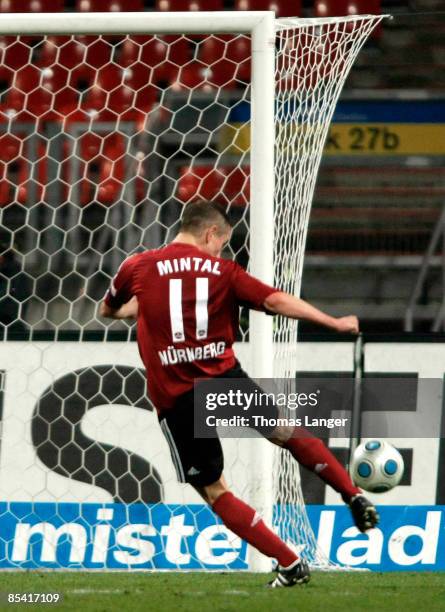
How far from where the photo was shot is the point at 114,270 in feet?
22.0

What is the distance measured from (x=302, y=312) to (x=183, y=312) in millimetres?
428

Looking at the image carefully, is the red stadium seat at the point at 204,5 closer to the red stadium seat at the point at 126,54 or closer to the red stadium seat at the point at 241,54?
the red stadium seat at the point at 241,54

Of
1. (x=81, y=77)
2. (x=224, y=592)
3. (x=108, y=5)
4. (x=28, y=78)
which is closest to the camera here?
(x=224, y=592)

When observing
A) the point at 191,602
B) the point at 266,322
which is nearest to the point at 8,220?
the point at 266,322

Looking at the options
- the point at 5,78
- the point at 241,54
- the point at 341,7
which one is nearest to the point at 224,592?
the point at 241,54

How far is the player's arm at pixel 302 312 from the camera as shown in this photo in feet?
13.7

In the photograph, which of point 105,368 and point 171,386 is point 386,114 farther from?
point 171,386

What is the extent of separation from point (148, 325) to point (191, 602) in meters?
0.97

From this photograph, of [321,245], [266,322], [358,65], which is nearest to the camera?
[266,322]

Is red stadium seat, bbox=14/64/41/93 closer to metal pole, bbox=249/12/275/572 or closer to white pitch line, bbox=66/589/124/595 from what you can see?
metal pole, bbox=249/12/275/572

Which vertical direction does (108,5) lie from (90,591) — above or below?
above

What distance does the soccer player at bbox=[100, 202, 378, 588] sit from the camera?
4379 mm

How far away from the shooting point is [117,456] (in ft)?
19.3

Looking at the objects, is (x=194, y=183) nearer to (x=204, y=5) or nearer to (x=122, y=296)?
(x=204, y=5)
